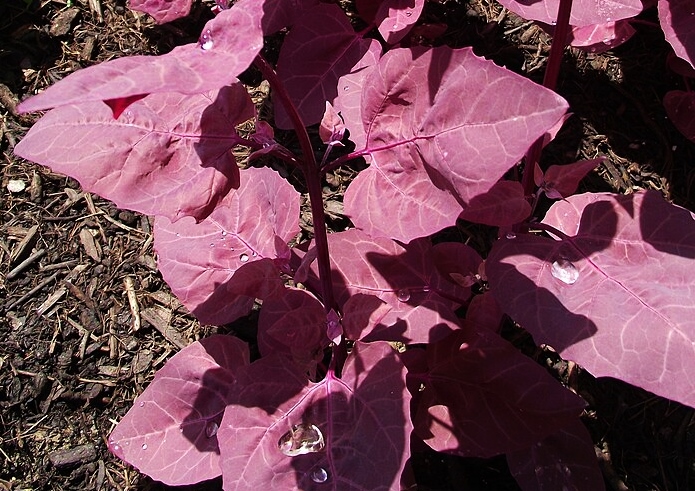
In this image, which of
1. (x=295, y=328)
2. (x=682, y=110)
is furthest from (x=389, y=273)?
(x=682, y=110)

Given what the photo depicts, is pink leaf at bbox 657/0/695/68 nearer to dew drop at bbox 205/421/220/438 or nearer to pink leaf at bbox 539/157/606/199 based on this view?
pink leaf at bbox 539/157/606/199

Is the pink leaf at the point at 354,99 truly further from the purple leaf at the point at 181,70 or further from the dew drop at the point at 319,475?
the dew drop at the point at 319,475

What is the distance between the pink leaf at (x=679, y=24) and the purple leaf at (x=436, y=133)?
92cm

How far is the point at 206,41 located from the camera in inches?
34.2

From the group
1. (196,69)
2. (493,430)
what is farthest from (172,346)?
(196,69)

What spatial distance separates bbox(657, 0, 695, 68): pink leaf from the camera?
1700mm

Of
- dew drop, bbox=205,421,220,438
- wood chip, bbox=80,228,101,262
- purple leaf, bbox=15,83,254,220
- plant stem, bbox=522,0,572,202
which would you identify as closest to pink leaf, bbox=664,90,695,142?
plant stem, bbox=522,0,572,202

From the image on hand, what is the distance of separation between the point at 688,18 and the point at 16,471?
2049 mm

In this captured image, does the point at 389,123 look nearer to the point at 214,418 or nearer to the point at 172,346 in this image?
the point at 214,418

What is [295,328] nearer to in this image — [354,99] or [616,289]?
[354,99]

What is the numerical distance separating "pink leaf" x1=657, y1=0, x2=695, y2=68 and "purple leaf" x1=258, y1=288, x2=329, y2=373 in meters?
1.11

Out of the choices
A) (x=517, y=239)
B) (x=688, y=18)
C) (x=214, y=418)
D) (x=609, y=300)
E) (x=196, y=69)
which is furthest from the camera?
(x=688, y=18)

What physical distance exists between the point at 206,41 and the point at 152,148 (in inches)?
12.0

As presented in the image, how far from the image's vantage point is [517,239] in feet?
4.52
